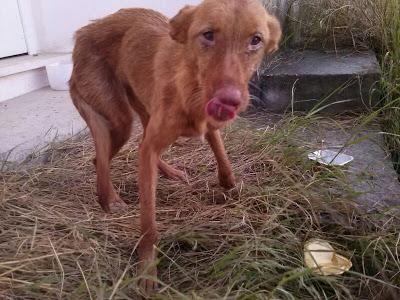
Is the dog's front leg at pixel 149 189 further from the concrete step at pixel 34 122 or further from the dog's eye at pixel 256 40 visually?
the concrete step at pixel 34 122

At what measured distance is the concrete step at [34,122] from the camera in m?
3.37

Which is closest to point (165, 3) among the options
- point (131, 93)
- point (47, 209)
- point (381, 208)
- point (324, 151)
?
point (131, 93)

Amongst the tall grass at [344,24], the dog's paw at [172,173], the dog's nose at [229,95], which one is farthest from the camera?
the tall grass at [344,24]

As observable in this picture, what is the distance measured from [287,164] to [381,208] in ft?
2.18

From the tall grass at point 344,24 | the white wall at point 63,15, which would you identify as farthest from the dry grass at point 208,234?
the white wall at point 63,15

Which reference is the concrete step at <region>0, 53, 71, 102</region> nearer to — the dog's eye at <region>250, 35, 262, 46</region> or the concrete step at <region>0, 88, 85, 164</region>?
the concrete step at <region>0, 88, 85, 164</region>

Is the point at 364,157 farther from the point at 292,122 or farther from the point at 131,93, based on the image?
the point at 131,93

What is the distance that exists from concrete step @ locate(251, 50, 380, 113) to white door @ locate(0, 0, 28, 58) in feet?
8.58

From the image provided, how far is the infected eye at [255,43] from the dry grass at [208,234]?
0.80 m

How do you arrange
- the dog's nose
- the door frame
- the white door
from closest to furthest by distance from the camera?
the dog's nose < the white door < the door frame

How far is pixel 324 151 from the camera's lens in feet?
9.59

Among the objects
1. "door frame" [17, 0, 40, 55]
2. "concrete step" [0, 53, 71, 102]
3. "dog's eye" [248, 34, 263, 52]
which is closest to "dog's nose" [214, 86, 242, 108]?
"dog's eye" [248, 34, 263, 52]

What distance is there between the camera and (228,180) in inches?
106

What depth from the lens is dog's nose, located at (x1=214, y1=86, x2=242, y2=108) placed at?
172 centimetres
